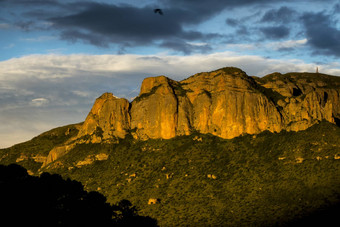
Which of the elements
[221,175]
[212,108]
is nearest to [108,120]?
[212,108]

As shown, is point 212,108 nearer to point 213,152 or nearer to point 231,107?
point 231,107

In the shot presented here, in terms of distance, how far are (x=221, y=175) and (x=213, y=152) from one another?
1610 cm

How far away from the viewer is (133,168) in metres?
162

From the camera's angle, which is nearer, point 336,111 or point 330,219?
point 330,219

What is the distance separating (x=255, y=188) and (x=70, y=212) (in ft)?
196

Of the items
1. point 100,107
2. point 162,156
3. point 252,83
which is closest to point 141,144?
point 162,156

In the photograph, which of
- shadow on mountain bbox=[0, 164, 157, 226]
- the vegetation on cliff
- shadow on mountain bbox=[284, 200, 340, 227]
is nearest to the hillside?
the vegetation on cliff

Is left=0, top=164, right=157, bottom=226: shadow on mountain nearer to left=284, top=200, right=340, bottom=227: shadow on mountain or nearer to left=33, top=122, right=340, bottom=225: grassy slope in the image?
left=33, top=122, right=340, bottom=225: grassy slope

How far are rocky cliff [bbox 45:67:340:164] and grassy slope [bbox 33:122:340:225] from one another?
472 centimetres

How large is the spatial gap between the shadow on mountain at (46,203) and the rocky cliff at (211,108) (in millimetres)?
75242

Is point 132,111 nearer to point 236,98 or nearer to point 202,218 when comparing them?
point 236,98

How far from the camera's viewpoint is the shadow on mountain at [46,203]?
263 ft

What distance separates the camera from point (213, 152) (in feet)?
527

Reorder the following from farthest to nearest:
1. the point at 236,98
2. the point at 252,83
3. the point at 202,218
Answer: the point at 252,83, the point at 236,98, the point at 202,218
